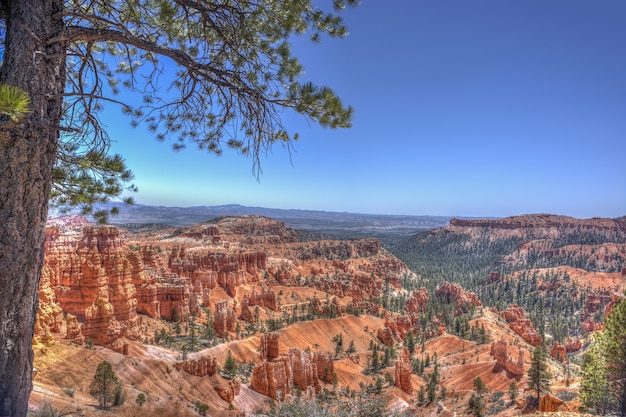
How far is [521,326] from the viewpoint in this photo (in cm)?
6069

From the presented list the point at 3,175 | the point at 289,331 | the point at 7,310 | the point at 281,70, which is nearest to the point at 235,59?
the point at 281,70

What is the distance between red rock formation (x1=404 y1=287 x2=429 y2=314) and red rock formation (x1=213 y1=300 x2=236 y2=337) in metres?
41.9

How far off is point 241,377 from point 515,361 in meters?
28.4

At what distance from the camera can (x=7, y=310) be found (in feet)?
12.7

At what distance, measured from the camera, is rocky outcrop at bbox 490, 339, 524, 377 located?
38375mm

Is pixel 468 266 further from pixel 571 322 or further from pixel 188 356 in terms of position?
pixel 188 356

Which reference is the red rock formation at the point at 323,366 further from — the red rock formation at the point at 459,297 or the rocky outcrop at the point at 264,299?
the red rock formation at the point at 459,297

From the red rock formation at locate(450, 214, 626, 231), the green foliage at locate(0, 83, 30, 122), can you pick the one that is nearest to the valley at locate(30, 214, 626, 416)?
the green foliage at locate(0, 83, 30, 122)

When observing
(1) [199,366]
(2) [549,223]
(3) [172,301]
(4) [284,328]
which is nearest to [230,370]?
Result: (1) [199,366]

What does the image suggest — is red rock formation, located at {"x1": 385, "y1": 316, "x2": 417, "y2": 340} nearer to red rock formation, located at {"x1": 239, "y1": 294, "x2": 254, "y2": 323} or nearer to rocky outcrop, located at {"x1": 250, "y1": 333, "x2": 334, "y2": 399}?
red rock formation, located at {"x1": 239, "y1": 294, "x2": 254, "y2": 323}

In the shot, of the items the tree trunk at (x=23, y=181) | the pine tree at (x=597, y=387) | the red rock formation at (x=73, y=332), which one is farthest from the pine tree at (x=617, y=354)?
the red rock formation at (x=73, y=332)

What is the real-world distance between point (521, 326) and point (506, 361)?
25065 millimetres

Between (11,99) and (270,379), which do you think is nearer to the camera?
(11,99)

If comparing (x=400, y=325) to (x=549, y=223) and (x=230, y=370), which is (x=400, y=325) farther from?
(x=549, y=223)
